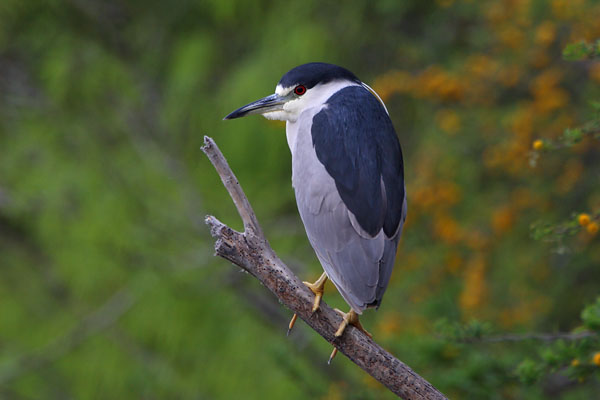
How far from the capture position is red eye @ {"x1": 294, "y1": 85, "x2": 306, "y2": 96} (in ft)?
6.66

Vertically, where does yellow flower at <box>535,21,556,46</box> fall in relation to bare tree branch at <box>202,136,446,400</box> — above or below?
above

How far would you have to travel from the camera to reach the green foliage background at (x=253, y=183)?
2.80 metres

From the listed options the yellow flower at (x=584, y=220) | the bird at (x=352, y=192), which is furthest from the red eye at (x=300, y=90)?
the yellow flower at (x=584, y=220)

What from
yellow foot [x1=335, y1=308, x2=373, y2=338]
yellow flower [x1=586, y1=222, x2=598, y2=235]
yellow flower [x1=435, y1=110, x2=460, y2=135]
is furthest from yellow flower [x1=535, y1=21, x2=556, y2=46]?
yellow foot [x1=335, y1=308, x2=373, y2=338]

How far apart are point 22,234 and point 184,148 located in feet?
9.14

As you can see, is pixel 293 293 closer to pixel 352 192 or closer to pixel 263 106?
pixel 352 192

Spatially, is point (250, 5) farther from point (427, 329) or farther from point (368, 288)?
point (368, 288)

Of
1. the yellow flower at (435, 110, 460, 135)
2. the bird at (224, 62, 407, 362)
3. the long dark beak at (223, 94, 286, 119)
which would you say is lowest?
the bird at (224, 62, 407, 362)

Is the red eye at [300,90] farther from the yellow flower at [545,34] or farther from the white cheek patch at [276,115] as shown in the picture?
the yellow flower at [545,34]

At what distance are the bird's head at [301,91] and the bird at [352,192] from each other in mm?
85

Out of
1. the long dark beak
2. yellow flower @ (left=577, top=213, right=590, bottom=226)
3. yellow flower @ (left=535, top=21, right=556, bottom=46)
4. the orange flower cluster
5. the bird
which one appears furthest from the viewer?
the orange flower cluster

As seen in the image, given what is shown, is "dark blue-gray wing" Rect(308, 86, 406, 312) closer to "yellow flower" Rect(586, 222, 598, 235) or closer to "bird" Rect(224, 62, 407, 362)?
"bird" Rect(224, 62, 407, 362)

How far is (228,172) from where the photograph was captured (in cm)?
160

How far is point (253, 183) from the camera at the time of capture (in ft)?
14.8
